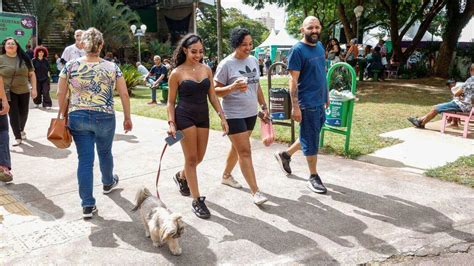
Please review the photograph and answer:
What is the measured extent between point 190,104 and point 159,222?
1.05 m

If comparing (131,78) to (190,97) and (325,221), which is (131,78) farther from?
(325,221)

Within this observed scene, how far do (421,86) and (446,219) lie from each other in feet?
38.5

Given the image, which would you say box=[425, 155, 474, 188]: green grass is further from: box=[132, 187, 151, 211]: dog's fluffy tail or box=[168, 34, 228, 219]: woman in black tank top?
box=[132, 187, 151, 211]: dog's fluffy tail

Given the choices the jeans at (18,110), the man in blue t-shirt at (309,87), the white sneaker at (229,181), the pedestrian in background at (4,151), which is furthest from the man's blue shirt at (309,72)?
the jeans at (18,110)

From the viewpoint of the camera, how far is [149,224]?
3.17m

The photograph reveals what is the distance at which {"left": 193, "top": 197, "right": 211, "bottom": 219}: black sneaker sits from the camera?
3.79 m

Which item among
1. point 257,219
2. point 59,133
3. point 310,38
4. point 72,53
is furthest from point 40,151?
point 310,38

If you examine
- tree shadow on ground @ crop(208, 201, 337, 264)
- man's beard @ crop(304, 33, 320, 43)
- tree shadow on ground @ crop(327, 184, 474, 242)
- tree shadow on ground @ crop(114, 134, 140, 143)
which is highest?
man's beard @ crop(304, 33, 320, 43)

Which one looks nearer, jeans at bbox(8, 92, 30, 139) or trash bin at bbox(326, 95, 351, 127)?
trash bin at bbox(326, 95, 351, 127)

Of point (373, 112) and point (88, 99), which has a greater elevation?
point (88, 99)

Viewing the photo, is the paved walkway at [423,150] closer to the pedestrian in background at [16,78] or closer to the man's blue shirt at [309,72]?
the man's blue shirt at [309,72]

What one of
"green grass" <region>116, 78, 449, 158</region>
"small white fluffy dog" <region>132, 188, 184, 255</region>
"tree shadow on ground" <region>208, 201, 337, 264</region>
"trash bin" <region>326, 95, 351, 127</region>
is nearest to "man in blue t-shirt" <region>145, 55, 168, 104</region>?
"green grass" <region>116, 78, 449, 158</region>

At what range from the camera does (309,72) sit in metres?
4.23

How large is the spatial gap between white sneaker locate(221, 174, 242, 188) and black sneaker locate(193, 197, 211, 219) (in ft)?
2.69
